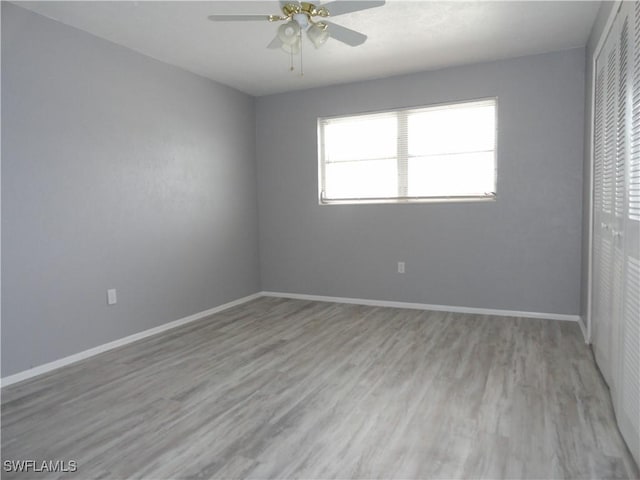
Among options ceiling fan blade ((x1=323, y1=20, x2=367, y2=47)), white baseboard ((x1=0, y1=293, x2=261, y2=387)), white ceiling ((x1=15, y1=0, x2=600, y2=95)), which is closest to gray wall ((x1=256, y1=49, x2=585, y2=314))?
white ceiling ((x1=15, y1=0, x2=600, y2=95))

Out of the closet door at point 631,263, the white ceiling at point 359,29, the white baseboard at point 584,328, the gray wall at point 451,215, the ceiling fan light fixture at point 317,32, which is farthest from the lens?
the gray wall at point 451,215

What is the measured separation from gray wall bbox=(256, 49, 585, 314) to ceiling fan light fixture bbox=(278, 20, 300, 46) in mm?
2469

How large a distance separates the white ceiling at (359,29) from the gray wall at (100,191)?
0.27 meters

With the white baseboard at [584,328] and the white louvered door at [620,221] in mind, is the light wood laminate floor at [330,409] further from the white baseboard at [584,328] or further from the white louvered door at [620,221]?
the white louvered door at [620,221]

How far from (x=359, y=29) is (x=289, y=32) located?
1.26 metres

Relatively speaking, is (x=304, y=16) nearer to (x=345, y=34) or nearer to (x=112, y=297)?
(x=345, y=34)

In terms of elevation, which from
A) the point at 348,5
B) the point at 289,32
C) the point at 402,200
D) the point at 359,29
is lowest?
the point at 402,200

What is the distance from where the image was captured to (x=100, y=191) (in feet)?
10.9

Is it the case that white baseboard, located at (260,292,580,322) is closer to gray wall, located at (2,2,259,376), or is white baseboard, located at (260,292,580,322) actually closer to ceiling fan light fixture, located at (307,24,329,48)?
gray wall, located at (2,2,259,376)

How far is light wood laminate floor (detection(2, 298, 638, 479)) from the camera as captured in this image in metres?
1.80

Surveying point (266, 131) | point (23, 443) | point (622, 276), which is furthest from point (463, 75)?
point (23, 443)

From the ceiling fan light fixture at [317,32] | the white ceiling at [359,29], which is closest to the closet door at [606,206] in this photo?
the white ceiling at [359,29]

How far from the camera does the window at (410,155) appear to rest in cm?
421

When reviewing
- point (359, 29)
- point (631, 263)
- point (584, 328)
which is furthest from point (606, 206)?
point (359, 29)
